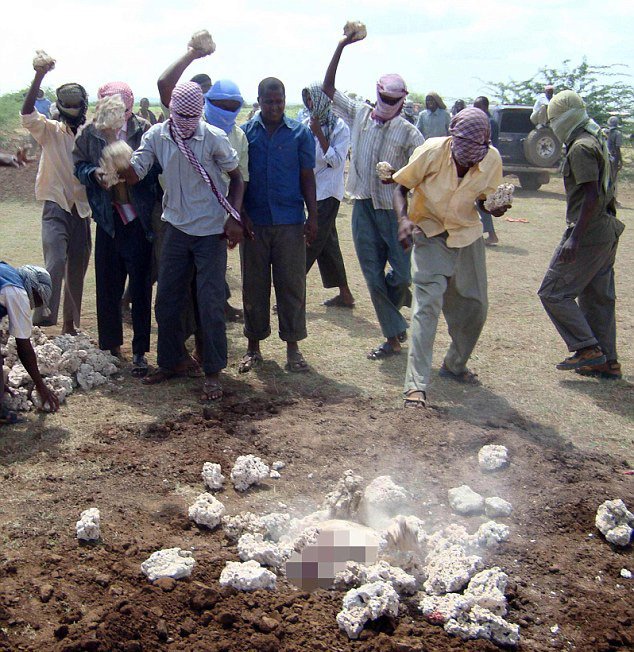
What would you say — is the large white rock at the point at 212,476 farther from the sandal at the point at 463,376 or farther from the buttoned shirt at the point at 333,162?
the buttoned shirt at the point at 333,162

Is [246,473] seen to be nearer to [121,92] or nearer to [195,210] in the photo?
[195,210]

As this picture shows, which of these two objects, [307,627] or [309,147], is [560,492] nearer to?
[307,627]

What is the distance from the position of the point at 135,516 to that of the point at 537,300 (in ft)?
18.6

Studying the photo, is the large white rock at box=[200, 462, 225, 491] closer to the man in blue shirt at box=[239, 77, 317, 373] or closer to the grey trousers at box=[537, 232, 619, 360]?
the man in blue shirt at box=[239, 77, 317, 373]

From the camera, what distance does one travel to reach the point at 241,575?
Answer: 11.3 ft

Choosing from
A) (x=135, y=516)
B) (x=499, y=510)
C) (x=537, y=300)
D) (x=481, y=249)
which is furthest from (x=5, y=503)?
(x=537, y=300)

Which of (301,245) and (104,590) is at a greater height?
(301,245)

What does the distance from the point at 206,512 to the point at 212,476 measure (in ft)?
1.37

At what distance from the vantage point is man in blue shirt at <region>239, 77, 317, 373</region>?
5.82 metres

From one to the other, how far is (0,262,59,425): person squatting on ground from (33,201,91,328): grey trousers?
3.47 ft

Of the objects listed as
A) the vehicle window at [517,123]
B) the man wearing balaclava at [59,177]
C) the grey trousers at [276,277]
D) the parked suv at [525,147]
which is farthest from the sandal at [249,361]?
the vehicle window at [517,123]

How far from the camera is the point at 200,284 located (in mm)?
5621

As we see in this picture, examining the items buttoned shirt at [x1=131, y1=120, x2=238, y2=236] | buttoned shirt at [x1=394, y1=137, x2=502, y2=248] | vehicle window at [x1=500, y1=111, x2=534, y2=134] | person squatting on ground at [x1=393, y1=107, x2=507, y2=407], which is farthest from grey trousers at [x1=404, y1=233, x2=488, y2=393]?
vehicle window at [x1=500, y1=111, x2=534, y2=134]

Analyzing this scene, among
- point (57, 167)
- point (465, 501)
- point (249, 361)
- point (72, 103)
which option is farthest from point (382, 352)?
point (72, 103)
